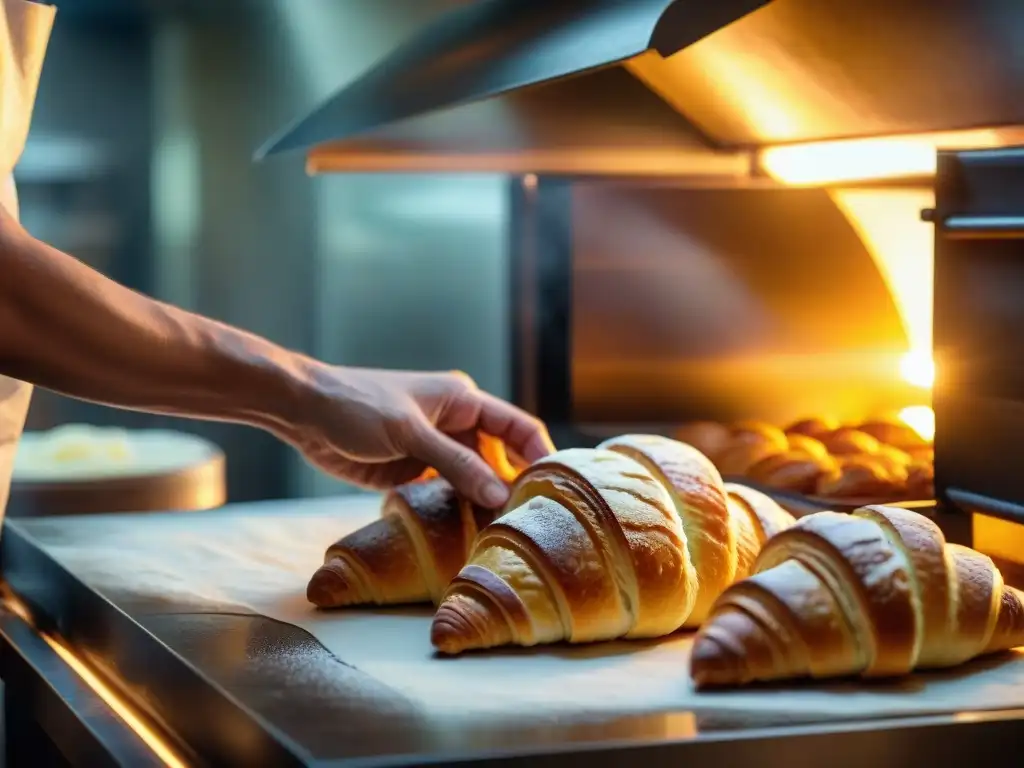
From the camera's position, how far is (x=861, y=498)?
1.49m

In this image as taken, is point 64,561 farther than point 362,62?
No

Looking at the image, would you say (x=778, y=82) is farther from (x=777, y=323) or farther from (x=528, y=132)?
(x=777, y=323)

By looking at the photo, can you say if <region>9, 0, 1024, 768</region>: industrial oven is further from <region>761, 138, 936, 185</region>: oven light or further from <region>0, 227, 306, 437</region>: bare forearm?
<region>0, 227, 306, 437</region>: bare forearm

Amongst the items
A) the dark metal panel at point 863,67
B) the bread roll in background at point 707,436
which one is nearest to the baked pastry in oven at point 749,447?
the bread roll in background at point 707,436

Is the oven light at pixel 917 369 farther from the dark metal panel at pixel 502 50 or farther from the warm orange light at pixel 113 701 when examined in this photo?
the warm orange light at pixel 113 701

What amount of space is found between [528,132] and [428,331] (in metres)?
1.41

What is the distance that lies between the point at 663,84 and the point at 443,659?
2.97 ft

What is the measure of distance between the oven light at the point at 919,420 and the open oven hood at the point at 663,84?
1.32 feet

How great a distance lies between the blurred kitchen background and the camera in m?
3.20

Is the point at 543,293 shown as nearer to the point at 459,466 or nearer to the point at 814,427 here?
the point at 814,427

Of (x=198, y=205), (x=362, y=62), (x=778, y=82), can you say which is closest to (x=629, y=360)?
(x=778, y=82)

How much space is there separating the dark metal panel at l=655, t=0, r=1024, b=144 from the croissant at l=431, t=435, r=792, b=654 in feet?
1.44

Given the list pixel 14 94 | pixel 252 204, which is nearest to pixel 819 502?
pixel 14 94

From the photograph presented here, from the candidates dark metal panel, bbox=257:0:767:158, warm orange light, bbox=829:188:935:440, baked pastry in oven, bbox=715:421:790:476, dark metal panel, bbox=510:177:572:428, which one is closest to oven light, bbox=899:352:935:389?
warm orange light, bbox=829:188:935:440
